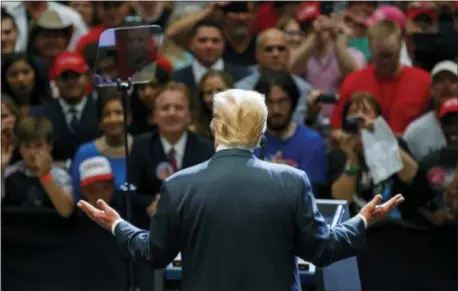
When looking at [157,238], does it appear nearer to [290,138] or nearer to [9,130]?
[290,138]

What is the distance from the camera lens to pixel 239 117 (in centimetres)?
278

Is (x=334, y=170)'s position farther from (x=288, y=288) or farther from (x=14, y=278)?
(x=288, y=288)

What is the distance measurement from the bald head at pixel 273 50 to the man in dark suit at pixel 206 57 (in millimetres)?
120

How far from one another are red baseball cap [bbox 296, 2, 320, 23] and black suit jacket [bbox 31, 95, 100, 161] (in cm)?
123

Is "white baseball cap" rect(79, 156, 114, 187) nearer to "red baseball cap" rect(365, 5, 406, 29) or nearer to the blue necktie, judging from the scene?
the blue necktie

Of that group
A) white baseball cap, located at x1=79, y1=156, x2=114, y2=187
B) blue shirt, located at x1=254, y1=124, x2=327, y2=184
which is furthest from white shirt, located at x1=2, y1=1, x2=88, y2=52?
blue shirt, located at x1=254, y1=124, x2=327, y2=184

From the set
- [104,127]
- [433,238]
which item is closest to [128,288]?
[104,127]

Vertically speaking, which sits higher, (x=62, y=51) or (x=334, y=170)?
(x=62, y=51)

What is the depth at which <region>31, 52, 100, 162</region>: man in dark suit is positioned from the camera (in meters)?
5.33

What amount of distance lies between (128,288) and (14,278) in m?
1.39

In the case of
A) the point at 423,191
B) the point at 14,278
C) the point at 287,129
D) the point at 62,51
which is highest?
the point at 62,51

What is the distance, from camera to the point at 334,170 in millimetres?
5109

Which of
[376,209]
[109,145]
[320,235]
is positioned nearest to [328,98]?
[109,145]

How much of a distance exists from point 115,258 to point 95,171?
42 centimetres
